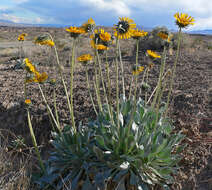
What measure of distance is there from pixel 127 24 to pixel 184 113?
7.19 feet

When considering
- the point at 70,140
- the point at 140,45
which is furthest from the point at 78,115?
the point at 140,45

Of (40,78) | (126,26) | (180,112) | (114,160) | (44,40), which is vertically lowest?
(114,160)

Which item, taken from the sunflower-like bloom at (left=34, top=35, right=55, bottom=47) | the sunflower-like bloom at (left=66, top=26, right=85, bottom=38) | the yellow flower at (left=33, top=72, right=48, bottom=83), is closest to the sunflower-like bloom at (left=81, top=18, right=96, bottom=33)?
the sunflower-like bloom at (left=66, top=26, right=85, bottom=38)

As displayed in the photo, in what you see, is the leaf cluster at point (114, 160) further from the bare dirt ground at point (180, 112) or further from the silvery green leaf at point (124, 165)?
the bare dirt ground at point (180, 112)

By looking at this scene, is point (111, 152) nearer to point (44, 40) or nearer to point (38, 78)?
point (38, 78)

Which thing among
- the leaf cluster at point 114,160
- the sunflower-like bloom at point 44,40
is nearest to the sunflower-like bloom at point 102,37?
the sunflower-like bloom at point 44,40

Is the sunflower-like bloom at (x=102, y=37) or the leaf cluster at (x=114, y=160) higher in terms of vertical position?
the sunflower-like bloom at (x=102, y=37)

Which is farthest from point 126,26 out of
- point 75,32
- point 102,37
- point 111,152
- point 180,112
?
point 180,112

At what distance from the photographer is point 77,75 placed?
20.4ft

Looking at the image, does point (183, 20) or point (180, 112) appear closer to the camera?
point (183, 20)

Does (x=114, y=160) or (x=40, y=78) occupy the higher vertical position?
(x=40, y=78)

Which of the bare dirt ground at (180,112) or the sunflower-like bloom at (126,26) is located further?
the bare dirt ground at (180,112)

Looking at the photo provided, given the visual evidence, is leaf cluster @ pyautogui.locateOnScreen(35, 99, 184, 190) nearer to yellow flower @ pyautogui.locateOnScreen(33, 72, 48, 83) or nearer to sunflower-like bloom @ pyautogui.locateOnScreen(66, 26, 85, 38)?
yellow flower @ pyautogui.locateOnScreen(33, 72, 48, 83)

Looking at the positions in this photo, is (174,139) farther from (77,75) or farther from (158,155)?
(77,75)
